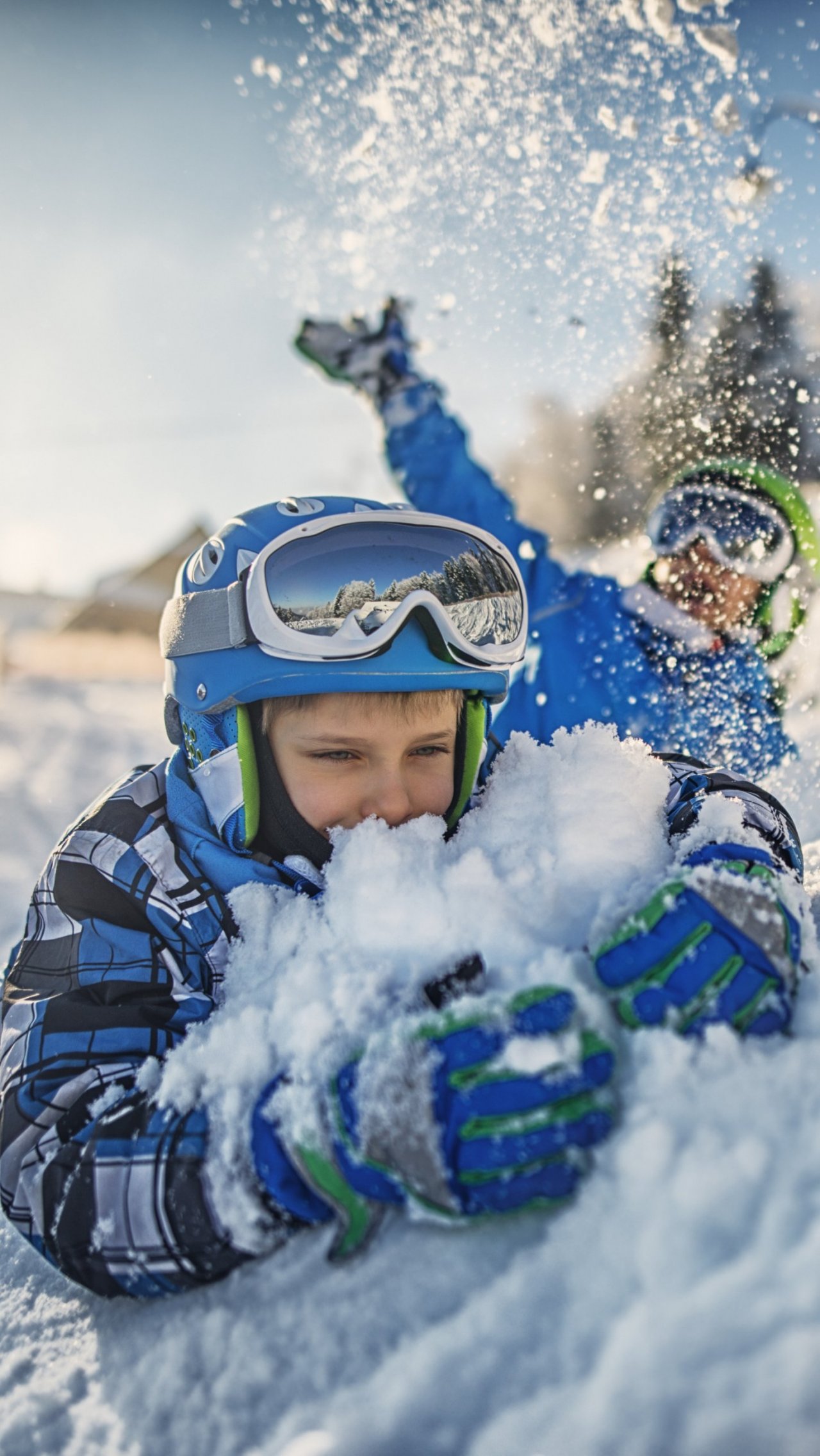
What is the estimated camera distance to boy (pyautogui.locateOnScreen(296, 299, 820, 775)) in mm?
3555

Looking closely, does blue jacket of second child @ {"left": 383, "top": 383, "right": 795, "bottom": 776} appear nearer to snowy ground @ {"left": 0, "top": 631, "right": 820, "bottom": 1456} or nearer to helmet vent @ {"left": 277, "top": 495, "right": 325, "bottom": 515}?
helmet vent @ {"left": 277, "top": 495, "right": 325, "bottom": 515}

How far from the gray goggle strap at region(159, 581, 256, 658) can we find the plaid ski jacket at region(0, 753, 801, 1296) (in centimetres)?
27


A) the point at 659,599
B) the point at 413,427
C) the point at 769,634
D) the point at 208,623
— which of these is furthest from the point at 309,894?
the point at 413,427

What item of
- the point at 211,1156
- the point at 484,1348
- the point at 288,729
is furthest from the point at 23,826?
the point at 484,1348

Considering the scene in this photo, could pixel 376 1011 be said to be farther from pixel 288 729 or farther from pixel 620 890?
pixel 288 729

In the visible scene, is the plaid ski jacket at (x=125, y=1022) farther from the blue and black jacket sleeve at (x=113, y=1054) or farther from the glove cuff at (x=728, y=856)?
the glove cuff at (x=728, y=856)

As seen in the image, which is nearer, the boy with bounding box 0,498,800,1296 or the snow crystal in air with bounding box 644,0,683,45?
the boy with bounding box 0,498,800,1296

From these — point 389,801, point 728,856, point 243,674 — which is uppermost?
point 243,674

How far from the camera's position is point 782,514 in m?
3.99

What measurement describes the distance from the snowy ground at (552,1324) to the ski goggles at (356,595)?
2.09 feet

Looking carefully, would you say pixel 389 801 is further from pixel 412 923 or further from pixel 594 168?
pixel 594 168

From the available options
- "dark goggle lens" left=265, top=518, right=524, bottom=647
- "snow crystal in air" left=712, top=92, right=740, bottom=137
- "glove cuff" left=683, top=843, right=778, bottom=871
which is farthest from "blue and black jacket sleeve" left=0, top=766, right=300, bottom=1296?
"snow crystal in air" left=712, top=92, right=740, bottom=137

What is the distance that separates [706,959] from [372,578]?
1.02 meters

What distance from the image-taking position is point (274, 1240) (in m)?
1.05
